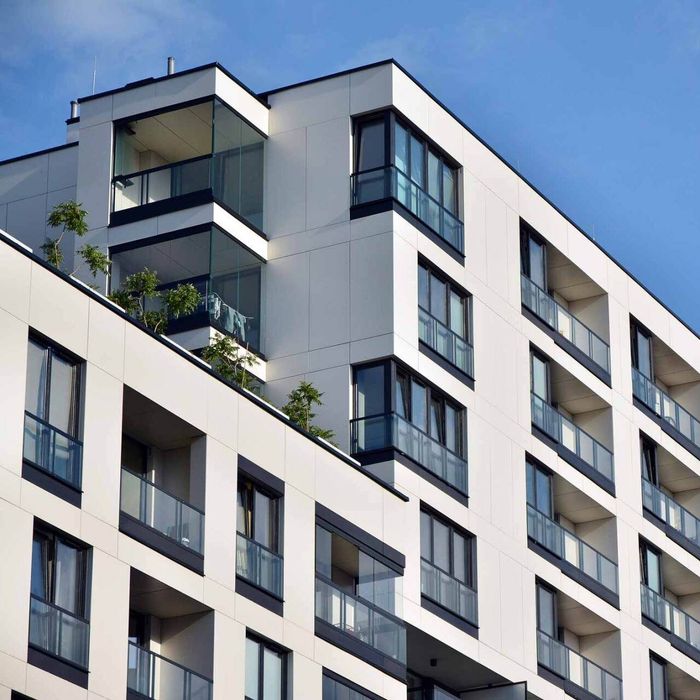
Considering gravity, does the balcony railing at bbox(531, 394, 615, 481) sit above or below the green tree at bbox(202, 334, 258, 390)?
above

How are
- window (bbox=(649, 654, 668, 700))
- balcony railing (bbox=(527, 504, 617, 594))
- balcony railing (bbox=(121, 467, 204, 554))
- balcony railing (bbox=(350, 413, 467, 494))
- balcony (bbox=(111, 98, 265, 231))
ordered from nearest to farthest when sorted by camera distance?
balcony railing (bbox=(121, 467, 204, 554)) → balcony railing (bbox=(350, 413, 467, 494)) → balcony (bbox=(111, 98, 265, 231)) → balcony railing (bbox=(527, 504, 617, 594)) → window (bbox=(649, 654, 668, 700))

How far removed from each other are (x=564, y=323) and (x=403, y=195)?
1050 cm

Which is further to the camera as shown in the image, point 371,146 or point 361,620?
point 371,146

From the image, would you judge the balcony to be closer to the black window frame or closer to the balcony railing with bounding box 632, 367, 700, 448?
the black window frame

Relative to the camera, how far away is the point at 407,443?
53.3 metres

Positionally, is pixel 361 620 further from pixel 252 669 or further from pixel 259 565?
pixel 252 669

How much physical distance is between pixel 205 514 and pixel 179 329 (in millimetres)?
11528

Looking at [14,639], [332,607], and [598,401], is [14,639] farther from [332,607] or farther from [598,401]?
[598,401]

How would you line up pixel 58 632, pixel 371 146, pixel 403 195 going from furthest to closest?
pixel 371 146 → pixel 403 195 → pixel 58 632

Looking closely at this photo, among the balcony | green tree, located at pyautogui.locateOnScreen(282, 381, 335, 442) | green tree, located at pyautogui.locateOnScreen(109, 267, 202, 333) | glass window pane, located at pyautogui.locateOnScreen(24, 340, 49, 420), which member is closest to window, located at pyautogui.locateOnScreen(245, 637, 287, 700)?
green tree, located at pyautogui.locateOnScreen(282, 381, 335, 442)

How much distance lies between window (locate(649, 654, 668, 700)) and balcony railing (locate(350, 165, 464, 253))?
15.9m

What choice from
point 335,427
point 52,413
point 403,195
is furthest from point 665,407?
point 52,413

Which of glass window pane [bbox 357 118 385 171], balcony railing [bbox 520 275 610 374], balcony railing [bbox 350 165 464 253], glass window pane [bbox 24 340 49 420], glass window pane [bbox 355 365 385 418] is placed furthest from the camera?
balcony railing [bbox 520 275 610 374]

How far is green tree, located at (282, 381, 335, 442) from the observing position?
5178 cm
